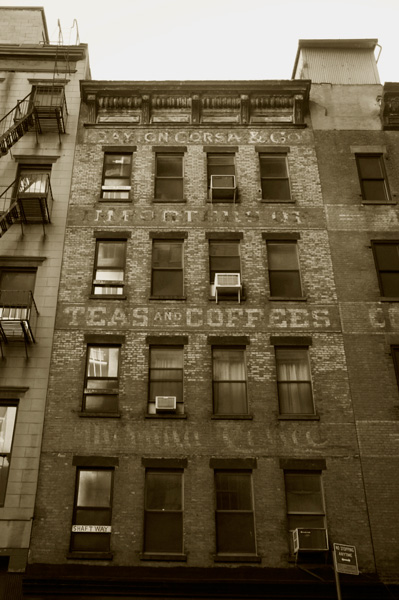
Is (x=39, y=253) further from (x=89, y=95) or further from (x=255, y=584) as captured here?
(x=255, y=584)

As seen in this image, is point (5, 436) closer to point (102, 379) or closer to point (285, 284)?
point (102, 379)

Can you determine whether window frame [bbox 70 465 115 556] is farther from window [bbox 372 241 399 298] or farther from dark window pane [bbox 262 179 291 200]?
dark window pane [bbox 262 179 291 200]

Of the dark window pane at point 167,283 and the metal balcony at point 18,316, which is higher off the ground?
the dark window pane at point 167,283

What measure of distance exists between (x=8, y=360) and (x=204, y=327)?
559 centimetres

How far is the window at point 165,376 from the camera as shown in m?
17.8

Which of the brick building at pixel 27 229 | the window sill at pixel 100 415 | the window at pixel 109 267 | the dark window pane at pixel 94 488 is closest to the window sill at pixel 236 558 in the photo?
the dark window pane at pixel 94 488

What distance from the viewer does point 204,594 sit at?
15.0 meters

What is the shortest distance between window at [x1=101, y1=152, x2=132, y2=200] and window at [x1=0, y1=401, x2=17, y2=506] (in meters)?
7.75

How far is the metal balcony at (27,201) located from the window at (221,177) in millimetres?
5315

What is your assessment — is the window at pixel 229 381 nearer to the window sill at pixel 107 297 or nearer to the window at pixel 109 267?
the window sill at pixel 107 297

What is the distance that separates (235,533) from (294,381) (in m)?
4.45

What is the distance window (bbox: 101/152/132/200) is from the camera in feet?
71.6

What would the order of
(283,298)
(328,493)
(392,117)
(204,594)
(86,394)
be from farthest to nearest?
(392,117)
(283,298)
(86,394)
(328,493)
(204,594)

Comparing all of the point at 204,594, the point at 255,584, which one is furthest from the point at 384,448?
the point at 204,594
